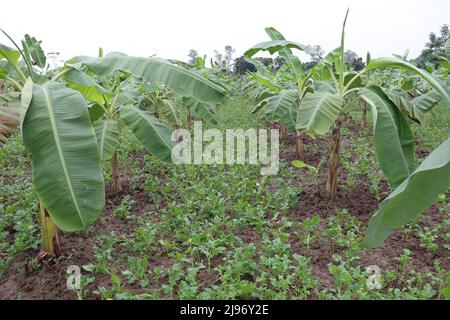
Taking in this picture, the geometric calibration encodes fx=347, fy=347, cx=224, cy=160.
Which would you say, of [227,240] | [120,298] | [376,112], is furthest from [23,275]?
[376,112]

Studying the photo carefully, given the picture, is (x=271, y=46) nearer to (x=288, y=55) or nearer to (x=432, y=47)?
(x=288, y=55)

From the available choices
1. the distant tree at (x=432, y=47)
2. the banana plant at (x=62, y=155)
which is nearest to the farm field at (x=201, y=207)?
the banana plant at (x=62, y=155)

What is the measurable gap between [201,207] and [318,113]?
5.10 ft

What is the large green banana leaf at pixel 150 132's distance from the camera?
3.38 meters

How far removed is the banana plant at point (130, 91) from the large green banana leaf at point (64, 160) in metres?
0.53

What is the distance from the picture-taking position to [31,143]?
212cm

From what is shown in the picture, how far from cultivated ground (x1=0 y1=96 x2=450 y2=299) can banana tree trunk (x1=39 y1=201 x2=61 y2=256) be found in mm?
98

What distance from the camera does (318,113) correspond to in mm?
3166

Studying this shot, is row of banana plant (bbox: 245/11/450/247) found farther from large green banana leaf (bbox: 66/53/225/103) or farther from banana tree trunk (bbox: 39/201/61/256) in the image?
banana tree trunk (bbox: 39/201/61/256)

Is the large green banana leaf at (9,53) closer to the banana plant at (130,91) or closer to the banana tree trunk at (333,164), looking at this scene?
the banana plant at (130,91)
